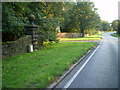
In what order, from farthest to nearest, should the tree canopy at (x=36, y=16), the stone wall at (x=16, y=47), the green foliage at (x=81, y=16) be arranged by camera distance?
the green foliage at (x=81, y=16) < the stone wall at (x=16, y=47) < the tree canopy at (x=36, y=16)

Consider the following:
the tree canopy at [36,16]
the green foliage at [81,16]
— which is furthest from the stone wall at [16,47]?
the green foliage at [81,16]

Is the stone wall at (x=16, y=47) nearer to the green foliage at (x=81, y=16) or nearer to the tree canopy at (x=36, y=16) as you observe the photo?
the tree canopy at (x=36, y=16)

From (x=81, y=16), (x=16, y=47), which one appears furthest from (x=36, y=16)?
(x=81, y=16)

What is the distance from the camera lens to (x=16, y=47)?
10344 millimetres

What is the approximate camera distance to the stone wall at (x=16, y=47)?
9188 mm

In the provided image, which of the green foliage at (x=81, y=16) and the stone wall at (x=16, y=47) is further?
the green foliage at (x=81, y=16)

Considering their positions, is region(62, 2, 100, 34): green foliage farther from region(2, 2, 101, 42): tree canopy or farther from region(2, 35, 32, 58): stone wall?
region(2, 35, 32, 58): stone wall

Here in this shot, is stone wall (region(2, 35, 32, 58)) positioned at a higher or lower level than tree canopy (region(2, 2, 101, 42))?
lower

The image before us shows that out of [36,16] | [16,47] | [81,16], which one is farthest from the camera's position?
[81,16]

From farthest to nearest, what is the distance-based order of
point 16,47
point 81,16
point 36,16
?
point 81,16, point 36,16, point 16,47

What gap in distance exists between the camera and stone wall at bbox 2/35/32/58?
30.1ft

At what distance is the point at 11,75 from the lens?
5.60m

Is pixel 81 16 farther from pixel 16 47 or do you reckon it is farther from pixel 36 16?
pixel 16 47

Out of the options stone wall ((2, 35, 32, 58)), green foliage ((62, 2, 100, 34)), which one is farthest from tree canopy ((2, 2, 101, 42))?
green foliage ((62, 2, 100, 34))
